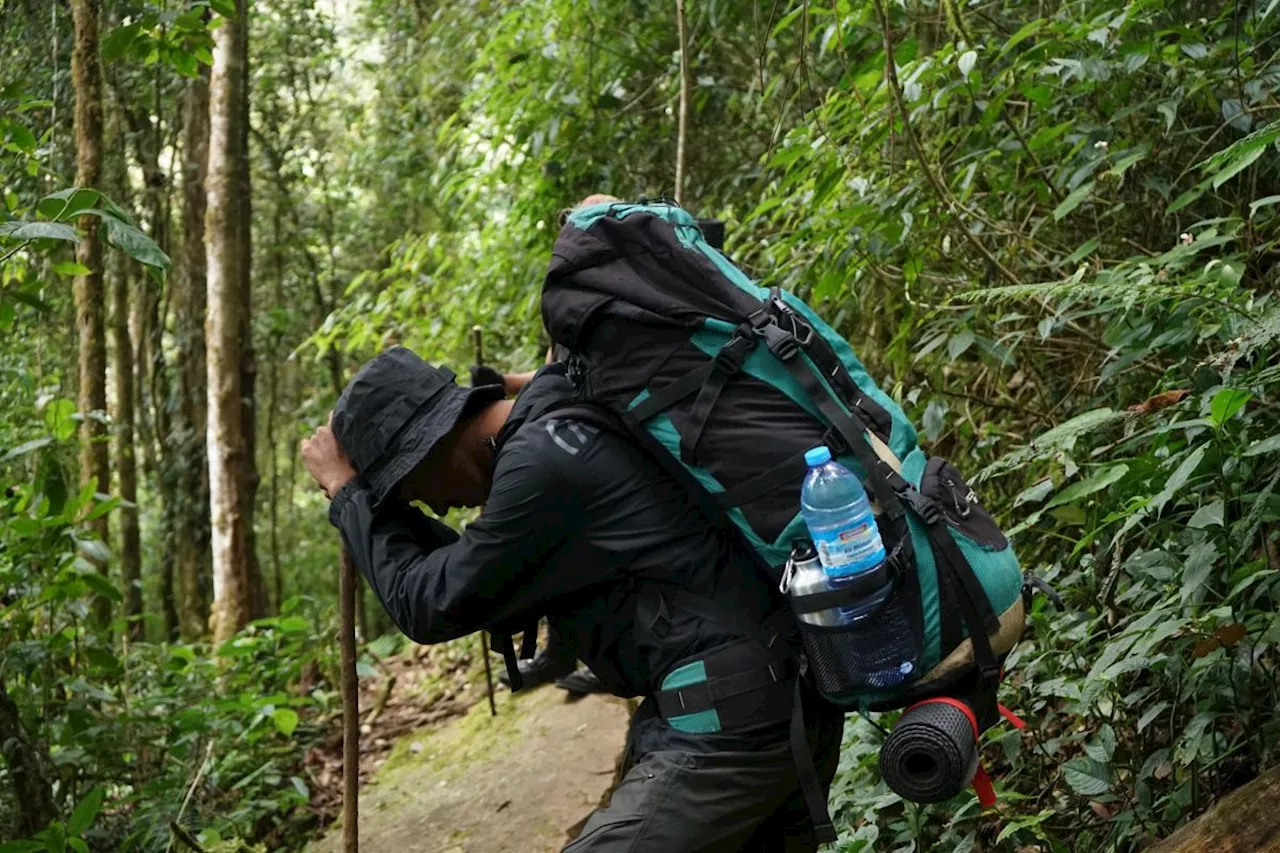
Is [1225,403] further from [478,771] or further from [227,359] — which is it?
[227,359]

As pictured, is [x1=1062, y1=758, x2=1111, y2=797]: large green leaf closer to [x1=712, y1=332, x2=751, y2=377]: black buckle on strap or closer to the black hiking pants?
the black hiking pants

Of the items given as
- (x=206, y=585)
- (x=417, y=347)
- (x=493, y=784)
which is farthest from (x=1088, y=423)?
(x=206, y=585)

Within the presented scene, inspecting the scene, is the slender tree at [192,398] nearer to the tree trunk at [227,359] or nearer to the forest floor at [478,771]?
the tree trunk at [227,359]

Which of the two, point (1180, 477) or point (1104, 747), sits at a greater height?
point (1180, 477)

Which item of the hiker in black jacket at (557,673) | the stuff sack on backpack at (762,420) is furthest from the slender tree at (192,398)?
the stuff sack on backpack at (762,420)

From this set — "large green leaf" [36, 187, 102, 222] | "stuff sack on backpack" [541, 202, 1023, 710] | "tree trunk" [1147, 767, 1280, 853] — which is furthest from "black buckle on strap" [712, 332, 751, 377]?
"large green leaf" [36, 187, 102, 222]

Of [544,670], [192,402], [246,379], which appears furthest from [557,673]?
[192,402]

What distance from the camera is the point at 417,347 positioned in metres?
8.72

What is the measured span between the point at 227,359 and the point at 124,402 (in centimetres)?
351

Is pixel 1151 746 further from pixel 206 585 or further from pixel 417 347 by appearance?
pixel 206 585

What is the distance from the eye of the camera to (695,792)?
258cm

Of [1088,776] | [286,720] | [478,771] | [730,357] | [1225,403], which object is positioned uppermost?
[730,357]

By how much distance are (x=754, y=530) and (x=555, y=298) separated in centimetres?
71

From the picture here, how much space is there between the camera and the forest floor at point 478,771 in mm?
5035
